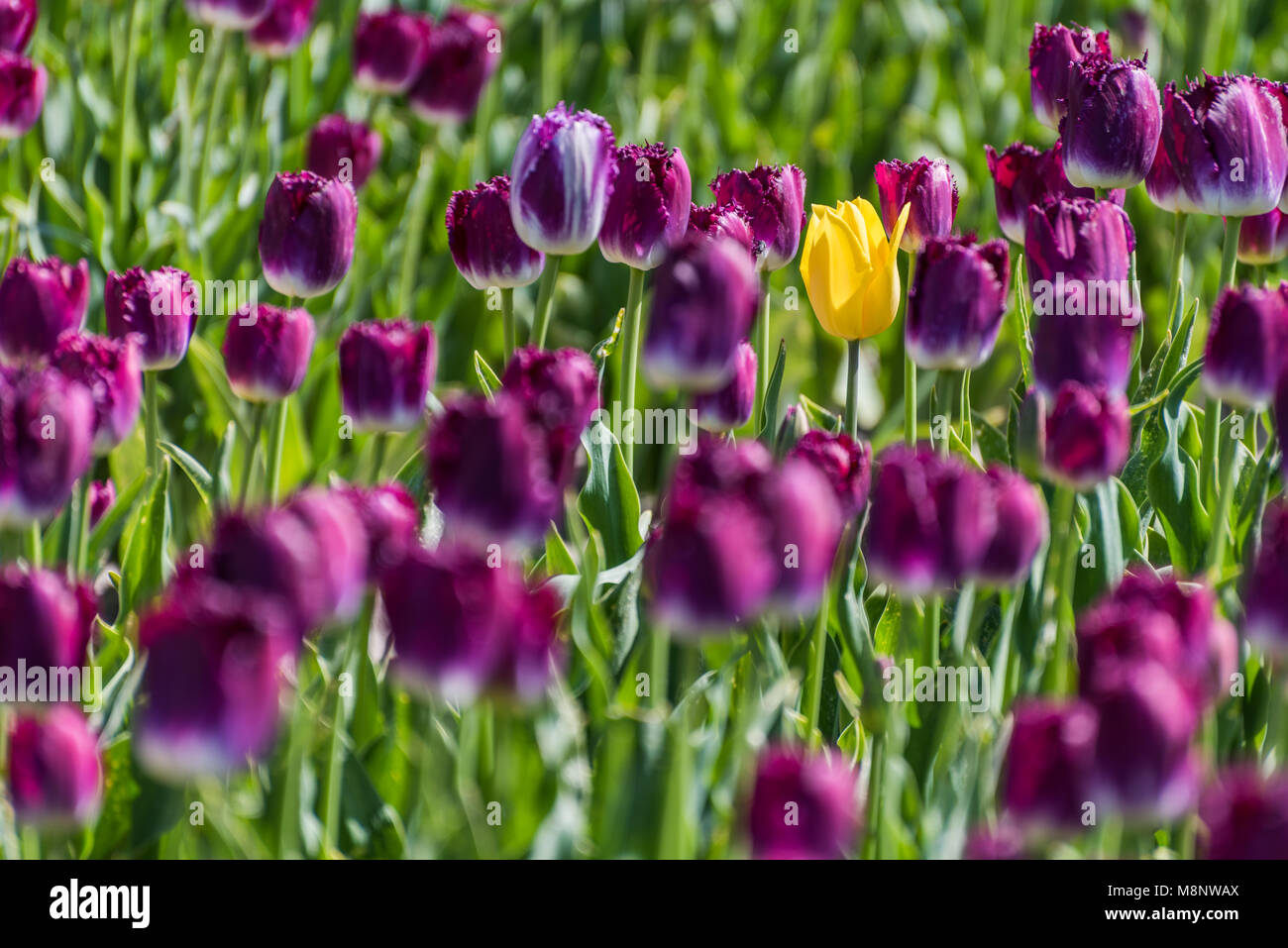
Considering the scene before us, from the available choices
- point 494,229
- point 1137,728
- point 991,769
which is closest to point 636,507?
point 494,229

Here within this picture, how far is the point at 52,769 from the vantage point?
1096mm

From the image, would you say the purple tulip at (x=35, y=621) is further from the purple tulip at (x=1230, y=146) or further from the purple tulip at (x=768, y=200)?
the purple tulip at (x=1230, y=146)

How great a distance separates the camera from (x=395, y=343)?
160cm

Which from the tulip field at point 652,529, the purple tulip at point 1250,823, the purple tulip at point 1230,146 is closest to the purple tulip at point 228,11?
the tulip field at point 652,529

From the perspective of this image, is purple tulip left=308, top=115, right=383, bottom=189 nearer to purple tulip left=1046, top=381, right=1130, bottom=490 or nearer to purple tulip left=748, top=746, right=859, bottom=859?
purple tulip left=1046, top=381, right=1130, bottom=490

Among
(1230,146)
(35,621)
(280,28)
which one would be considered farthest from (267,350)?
(280,28)

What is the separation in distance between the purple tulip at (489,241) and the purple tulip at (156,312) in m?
0.33

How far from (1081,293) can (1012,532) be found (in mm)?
404

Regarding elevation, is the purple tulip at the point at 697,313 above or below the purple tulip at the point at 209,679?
above

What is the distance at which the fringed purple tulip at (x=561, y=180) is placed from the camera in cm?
177

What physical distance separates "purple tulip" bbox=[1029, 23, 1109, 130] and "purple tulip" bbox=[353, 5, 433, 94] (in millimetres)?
1277

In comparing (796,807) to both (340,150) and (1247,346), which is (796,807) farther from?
(340,150)
